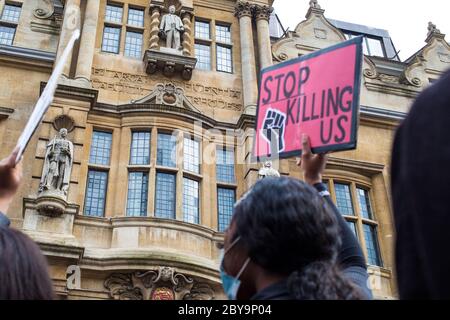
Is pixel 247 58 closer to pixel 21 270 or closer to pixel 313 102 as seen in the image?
pixel 313 102

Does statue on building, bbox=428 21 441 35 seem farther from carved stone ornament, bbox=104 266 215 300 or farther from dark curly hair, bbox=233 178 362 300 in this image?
dark curly hair, bbox=233 178 362 300

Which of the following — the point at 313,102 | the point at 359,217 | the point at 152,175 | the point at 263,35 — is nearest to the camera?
the point at 313,102

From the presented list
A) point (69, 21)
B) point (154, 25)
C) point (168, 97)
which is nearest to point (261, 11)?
point (154, 25)

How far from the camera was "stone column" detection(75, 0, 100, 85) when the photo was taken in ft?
39.8

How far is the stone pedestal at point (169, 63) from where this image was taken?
1291cm

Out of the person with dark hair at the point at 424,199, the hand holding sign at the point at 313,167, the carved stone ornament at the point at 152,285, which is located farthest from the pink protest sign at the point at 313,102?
the carved stone ornament at the point at 152,285

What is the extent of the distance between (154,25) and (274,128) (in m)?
11.1

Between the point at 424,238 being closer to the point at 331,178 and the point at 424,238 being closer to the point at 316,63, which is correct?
the point at 316,63

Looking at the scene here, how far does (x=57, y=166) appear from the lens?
33.1 feet

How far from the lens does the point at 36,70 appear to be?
41.0 ft

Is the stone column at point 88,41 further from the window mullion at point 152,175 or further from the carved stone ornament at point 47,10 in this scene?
the window mullion at point 152,175

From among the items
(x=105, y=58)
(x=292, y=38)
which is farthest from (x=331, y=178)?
(x=105, y=58)

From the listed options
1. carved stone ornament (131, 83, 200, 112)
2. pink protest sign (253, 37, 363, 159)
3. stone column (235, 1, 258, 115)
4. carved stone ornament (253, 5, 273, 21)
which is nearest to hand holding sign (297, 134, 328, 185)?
pink protest sign (253, 37, 363, 159)

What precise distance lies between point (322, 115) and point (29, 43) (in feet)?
→ 38.6
